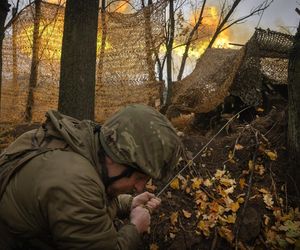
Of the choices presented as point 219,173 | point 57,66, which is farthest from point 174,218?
point 57,66

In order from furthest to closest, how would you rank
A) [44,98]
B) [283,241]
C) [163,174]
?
[44,98], [283,241], [163,174]

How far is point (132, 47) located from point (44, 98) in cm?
211

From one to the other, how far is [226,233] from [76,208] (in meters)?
2.52

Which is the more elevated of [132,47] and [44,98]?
[132,47]

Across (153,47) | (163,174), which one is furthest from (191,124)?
(163,174)

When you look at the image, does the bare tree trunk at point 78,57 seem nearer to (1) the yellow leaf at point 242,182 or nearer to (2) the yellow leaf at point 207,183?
(2) the yellow leaf at point 207,183

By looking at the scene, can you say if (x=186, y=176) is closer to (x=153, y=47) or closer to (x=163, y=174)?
(x=163, y=174)

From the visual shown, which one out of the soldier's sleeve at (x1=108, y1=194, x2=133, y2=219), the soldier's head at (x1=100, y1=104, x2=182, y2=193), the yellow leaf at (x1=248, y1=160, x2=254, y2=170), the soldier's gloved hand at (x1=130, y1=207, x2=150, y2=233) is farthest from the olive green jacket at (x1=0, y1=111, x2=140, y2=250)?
the yellow leaf at (x1=248, y1=160, x2=254, y2=170)

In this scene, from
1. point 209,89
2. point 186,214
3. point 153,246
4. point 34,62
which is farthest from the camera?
point 34,62

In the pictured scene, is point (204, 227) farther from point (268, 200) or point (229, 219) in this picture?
point (268, 200)

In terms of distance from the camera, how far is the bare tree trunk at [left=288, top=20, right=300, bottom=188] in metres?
4.64

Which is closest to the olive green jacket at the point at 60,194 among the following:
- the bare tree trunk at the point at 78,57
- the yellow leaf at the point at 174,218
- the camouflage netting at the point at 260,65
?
the yellow leaf at the point at 174,218

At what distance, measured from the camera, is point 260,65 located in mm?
7281

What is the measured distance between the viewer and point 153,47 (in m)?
7.63
